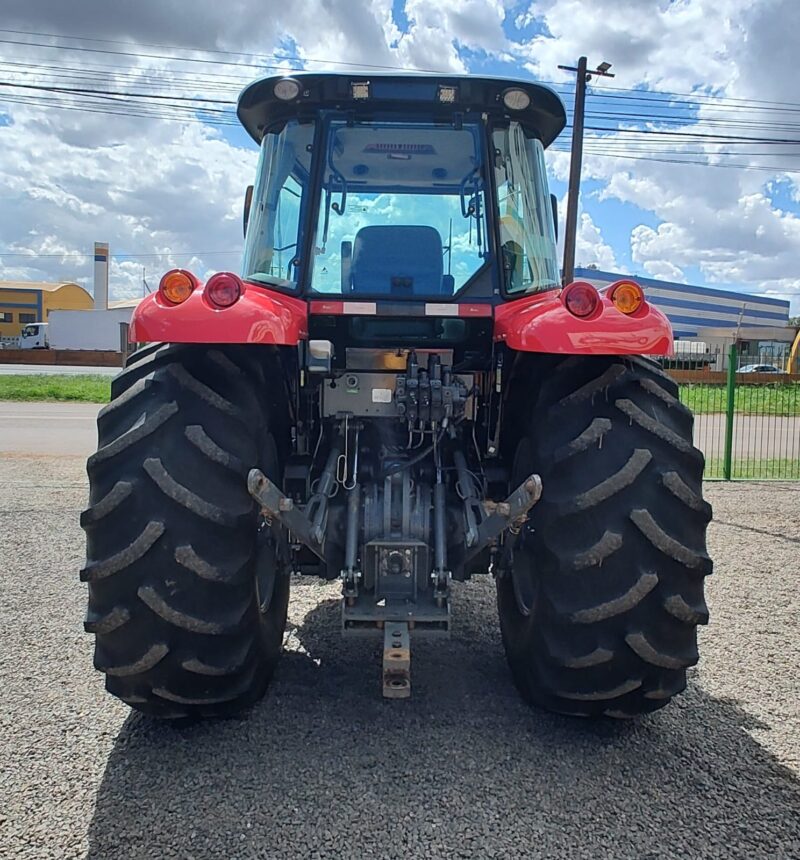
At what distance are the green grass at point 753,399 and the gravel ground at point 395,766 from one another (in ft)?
30.1

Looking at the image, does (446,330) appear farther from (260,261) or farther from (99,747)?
(99,747)

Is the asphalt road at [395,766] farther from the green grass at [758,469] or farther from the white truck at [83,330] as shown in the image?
the white truck at [83,330]

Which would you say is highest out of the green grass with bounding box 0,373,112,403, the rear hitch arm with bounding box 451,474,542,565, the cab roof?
the cab roof

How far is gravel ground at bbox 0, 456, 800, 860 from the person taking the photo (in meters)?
2.54

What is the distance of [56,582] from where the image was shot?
5395 millimetres

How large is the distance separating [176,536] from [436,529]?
1.03 metres

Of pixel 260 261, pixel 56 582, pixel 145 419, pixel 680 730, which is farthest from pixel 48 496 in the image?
pixel 680 730

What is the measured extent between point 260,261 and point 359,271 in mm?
535

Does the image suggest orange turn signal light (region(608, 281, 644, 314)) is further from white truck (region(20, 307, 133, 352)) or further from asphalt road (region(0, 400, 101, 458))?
white truck (region(20, 307, 133, 352))

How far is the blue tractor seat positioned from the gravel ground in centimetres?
185

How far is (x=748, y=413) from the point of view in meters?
13.7

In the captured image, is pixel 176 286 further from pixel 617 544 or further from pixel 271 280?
pixel 617 544

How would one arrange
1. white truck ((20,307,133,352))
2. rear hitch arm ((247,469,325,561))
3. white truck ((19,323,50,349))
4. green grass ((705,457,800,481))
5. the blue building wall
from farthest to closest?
the blue building wall < white truck ((19,323,50,349)) < white truck ((20,307,133,352)) < green grass ((705,457,800,481)) < rear hitch arm ((247,469,325,561))

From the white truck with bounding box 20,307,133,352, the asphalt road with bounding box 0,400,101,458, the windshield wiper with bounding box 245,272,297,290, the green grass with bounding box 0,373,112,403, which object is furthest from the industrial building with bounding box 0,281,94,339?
the windshield wiper with bounding box 245,272,297,290
